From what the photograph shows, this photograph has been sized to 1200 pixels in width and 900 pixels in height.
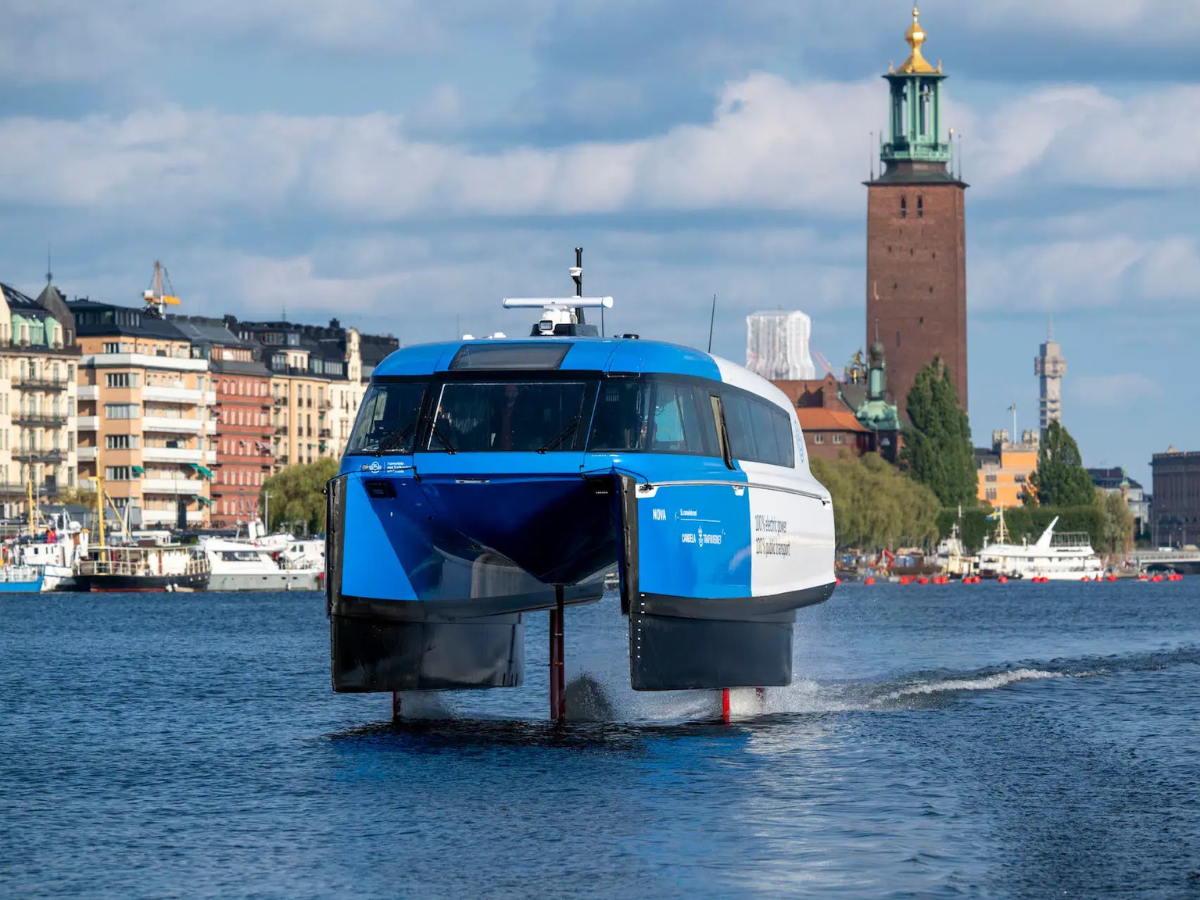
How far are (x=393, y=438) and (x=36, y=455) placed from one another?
150 meters

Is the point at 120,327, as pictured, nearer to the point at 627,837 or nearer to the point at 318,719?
the point at 318,719

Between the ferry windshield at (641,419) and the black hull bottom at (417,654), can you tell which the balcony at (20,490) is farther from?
the ferry windshield at (641,419)

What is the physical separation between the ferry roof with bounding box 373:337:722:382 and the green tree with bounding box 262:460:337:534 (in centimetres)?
12847

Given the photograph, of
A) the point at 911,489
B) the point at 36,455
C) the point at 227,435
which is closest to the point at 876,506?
the point at 911,489

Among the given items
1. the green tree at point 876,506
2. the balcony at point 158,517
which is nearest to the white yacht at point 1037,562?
the green tree at point 876,506

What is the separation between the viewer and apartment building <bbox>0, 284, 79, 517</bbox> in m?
174

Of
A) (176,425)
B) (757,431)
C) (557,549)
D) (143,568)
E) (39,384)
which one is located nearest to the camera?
(557,549)

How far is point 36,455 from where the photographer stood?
577 ft

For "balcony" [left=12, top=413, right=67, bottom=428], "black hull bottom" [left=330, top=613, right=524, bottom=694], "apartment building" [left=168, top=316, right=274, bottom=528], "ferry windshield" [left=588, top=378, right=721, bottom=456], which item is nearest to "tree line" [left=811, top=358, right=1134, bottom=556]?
"apartment building" [left=168, top=316, right=274, bottom=528]

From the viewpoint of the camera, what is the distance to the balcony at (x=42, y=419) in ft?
576

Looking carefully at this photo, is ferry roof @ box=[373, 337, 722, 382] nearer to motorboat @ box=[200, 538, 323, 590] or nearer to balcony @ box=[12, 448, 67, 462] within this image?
motorboat @ box=[200, 538, 323, 590]

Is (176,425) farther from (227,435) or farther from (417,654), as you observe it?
(417,654)

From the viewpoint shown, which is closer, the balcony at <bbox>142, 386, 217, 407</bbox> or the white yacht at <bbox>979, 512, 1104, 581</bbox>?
the balcony at <bbox>142, 386, 217, 407</bbox>

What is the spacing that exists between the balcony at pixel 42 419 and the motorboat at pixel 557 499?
147 m
